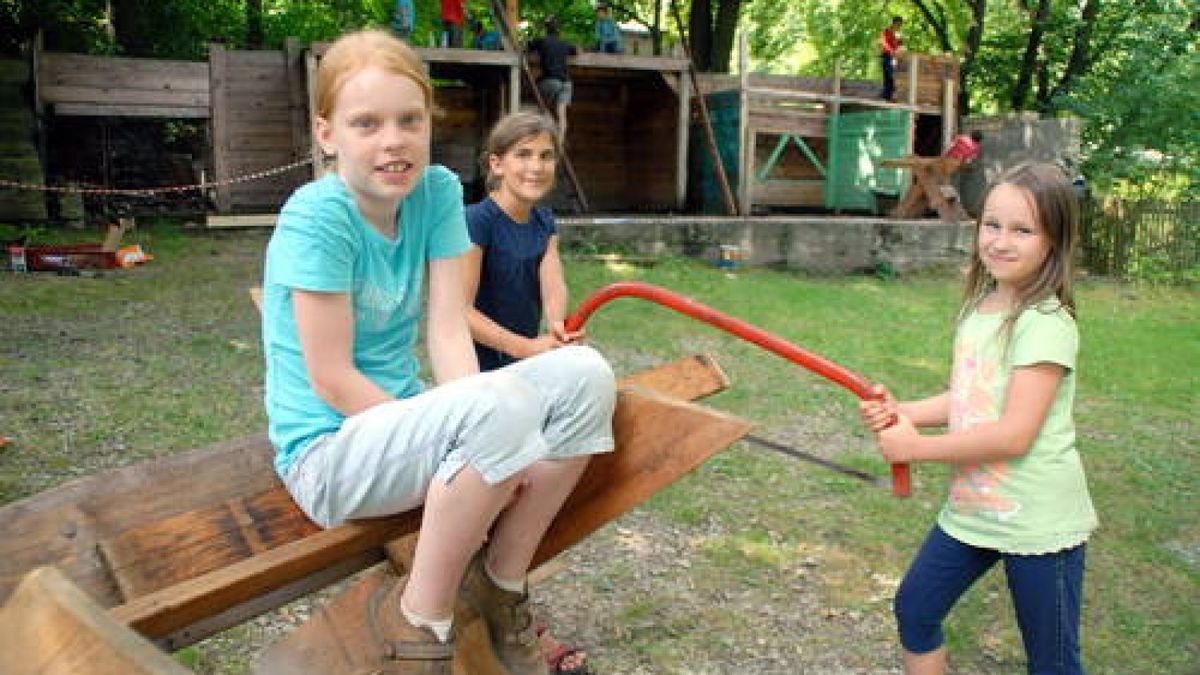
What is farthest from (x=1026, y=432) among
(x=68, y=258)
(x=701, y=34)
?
(x=701, y=34)

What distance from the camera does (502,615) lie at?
2043 mm

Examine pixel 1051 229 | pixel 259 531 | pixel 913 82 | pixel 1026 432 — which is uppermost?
pixel 913 82

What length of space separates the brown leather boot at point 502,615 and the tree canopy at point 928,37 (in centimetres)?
1226

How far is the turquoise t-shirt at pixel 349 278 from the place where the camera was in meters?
1.80

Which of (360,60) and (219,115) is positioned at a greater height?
(219,115)

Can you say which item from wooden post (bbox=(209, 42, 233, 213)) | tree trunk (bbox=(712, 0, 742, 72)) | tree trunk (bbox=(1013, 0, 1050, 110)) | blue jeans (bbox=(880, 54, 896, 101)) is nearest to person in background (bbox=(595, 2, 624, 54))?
tree trunk (bbox=(712, 0, 742, 72))

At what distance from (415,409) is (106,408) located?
A: 4199 millimetres

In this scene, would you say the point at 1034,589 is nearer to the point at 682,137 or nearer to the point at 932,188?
the point at 682,137

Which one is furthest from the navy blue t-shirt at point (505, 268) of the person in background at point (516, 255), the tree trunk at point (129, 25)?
the tree trunk at point (129, 25)

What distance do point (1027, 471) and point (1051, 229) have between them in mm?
540

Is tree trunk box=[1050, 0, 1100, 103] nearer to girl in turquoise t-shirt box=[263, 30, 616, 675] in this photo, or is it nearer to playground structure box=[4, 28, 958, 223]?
playground structure box=[4, 28, 958, 223]

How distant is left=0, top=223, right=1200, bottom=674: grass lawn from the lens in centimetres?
352

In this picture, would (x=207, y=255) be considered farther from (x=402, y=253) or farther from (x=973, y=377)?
(x=973, y=377)

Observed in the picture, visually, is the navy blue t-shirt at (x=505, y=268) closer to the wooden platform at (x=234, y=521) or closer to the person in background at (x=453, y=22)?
the wooden platform at (x=234, y=521)
